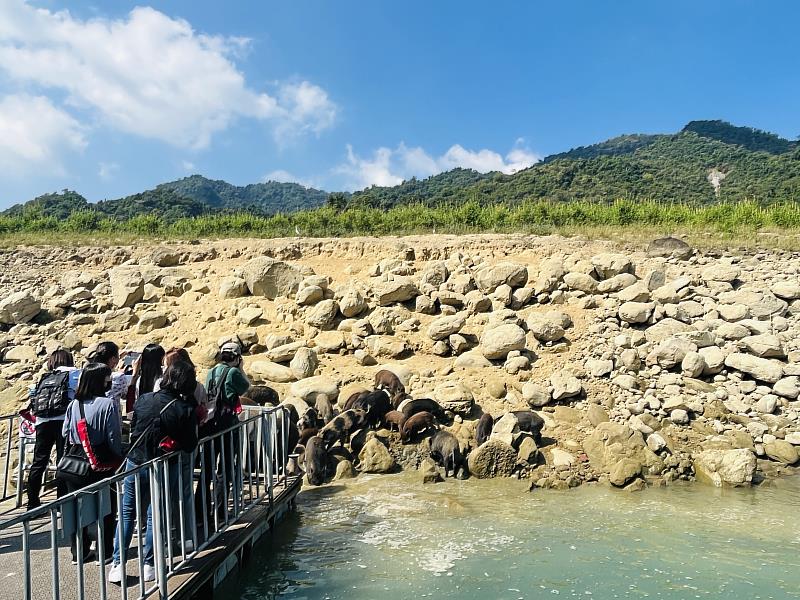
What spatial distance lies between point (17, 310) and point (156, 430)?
48.1 feet

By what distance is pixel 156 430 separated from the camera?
4562 mm

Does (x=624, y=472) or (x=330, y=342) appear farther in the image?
(x=330, y=342)

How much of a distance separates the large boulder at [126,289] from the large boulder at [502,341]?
409 inches

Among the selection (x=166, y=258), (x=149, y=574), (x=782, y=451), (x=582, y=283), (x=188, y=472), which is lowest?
(x=782, y=451)

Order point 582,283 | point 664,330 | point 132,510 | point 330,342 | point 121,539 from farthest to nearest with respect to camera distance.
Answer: point 582,283 < point 330,342 < point 664,330 < point 132,510 < point 121,539

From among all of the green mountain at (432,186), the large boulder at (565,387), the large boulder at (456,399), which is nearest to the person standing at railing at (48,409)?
the large boulder at (456,399)

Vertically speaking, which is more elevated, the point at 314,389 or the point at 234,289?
the point at 234,289

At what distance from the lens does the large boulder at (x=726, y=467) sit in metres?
8.80

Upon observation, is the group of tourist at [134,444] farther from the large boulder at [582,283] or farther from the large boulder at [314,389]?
the large boulder at [582,283]

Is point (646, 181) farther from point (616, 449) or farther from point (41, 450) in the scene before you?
point (41, 450)

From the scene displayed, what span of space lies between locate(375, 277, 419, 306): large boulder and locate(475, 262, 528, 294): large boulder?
183 centimetres

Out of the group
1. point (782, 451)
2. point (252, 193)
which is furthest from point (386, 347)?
point (252, 193)

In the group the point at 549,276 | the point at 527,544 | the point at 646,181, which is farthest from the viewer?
the point at 646,181

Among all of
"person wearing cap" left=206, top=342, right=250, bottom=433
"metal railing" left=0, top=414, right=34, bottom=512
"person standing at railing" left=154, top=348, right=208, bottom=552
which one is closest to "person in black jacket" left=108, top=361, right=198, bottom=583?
"person standing at railing" left=154, top=348, right=208, bottom=552
